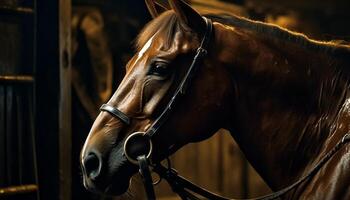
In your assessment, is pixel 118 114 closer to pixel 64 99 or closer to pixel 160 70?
pixel 160 70

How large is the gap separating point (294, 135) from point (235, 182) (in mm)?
4307

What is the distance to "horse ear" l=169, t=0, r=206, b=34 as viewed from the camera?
2252 millimetres

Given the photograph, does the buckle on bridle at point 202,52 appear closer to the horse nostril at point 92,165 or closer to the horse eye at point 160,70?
the horse eye at point 160,70

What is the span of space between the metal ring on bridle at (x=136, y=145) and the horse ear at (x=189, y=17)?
530 millimetres

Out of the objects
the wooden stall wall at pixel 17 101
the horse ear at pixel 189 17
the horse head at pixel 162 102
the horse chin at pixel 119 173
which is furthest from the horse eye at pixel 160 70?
the wooden stall wall at pixel 17 101

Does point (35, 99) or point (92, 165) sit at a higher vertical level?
point (92, 165)

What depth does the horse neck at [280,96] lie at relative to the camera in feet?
7.44

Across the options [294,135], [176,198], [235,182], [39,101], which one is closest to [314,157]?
[294,135]

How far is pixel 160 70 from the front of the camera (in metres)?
2.24

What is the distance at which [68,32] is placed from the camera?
4023 millimetres

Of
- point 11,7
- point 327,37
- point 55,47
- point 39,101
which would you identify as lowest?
point 39,101

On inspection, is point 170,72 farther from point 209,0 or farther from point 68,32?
point 209,0

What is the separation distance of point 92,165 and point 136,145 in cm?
22

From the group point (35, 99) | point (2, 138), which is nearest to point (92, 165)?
point (2, 138)
